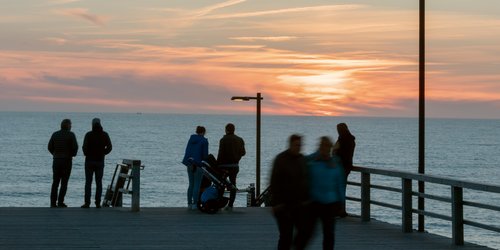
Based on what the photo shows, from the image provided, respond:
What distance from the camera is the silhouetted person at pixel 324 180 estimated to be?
46.6ft

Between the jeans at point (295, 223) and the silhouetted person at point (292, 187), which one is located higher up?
the silhouetted person at point (292, 187)

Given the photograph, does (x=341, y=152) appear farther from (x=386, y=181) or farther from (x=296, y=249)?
(x=386, y=181)

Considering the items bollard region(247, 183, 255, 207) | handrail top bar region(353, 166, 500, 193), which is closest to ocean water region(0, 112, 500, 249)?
bollard region(247, 183, 255, 207)

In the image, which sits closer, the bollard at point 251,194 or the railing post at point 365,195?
the railing post at point 365,195

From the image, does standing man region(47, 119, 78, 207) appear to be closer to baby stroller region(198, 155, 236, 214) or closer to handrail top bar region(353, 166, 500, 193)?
baby stroller region(198, 155, 236, 214)

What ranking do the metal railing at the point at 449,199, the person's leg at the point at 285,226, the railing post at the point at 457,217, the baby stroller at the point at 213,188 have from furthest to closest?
the baby stroller at the point at 213,188, the railing post at the point at 457,217, the metal railing at the point at 449,199, the person's leg at the point at 285,226

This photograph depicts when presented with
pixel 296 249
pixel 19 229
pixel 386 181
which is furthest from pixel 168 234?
pixel 386 181

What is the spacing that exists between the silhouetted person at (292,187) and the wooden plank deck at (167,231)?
Answer: 3460 millimetres

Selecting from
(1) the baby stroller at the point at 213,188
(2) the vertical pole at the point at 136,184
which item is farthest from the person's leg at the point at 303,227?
(2) the vertical pole at the point at 136,184

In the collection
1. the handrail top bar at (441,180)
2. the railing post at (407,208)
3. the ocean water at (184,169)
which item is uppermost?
the handrail top bar at (441,180)

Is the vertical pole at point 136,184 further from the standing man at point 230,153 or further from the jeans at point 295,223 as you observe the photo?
the jeans at point 295,223

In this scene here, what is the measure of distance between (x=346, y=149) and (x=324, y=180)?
23.7ft

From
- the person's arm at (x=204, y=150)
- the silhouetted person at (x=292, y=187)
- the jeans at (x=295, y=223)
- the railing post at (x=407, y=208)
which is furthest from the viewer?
the person's arm at (x=204, y=150)

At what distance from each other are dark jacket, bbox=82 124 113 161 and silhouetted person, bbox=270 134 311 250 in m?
10.7
